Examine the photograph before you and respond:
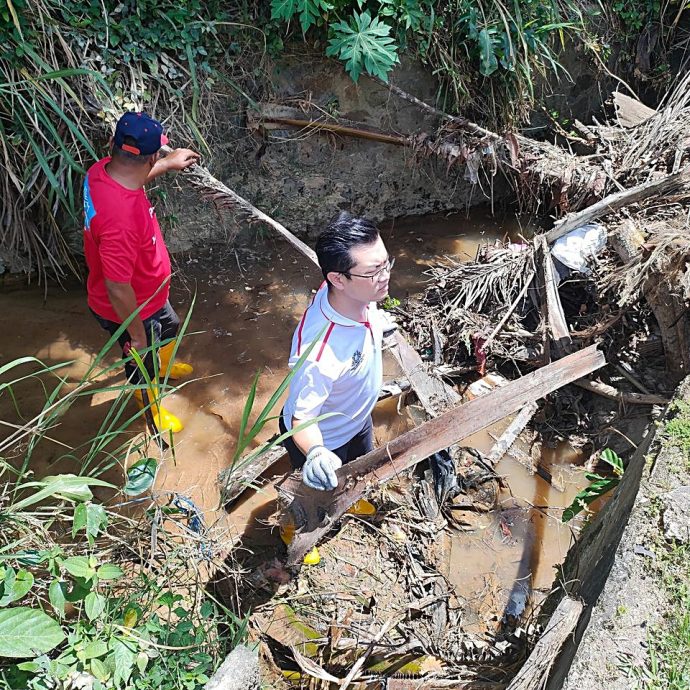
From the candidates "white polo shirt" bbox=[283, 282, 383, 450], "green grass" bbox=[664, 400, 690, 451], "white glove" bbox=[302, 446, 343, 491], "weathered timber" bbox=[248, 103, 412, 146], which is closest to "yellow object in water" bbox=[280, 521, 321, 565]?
"white polo shirt" bbox=[283, 282, 383, 450]

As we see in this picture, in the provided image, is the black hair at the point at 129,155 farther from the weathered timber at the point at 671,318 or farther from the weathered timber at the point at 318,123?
the weathered timber at the point at 671,318

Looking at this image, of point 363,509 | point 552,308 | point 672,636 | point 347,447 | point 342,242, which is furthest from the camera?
point 552,308

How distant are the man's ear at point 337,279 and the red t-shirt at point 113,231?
2.66 feet

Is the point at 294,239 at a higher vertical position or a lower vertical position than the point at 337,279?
lower

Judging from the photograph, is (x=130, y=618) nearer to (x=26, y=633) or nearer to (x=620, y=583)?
(x=26, y=633)

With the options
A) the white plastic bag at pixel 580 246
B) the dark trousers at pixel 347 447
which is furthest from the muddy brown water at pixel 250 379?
the white plastic bag at pixel 580 246

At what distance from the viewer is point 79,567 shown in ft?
5.13

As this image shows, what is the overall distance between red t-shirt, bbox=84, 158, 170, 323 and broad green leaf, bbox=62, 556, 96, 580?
127cm

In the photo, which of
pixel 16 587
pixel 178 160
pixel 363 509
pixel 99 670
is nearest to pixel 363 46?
pixel 178 160

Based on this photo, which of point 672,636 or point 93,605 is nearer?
point 93,605

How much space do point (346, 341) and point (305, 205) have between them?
2.83m

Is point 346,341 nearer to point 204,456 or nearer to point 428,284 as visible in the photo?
point 204,456

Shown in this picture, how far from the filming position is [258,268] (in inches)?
180

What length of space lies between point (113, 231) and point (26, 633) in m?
1.80
